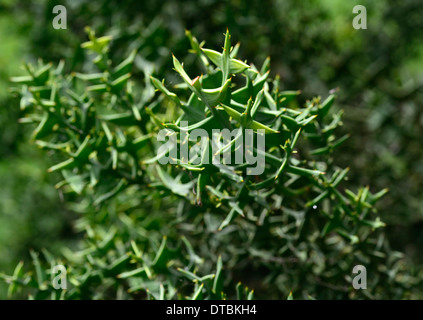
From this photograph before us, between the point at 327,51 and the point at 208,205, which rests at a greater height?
the point at 327,51

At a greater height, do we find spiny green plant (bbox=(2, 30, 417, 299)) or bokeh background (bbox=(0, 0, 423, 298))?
bokeh background (bbox=(0, 0, 423, 298))

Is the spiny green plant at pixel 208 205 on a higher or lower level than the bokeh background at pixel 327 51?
lower

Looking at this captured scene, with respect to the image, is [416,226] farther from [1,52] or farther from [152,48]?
[1,52]

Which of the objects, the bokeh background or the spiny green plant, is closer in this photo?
the spiny green plant

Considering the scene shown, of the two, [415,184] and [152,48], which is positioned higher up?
[152,48]

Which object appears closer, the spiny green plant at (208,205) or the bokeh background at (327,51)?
the spiny green plant at (208,205)

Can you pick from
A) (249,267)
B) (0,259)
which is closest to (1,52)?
(0,259)
